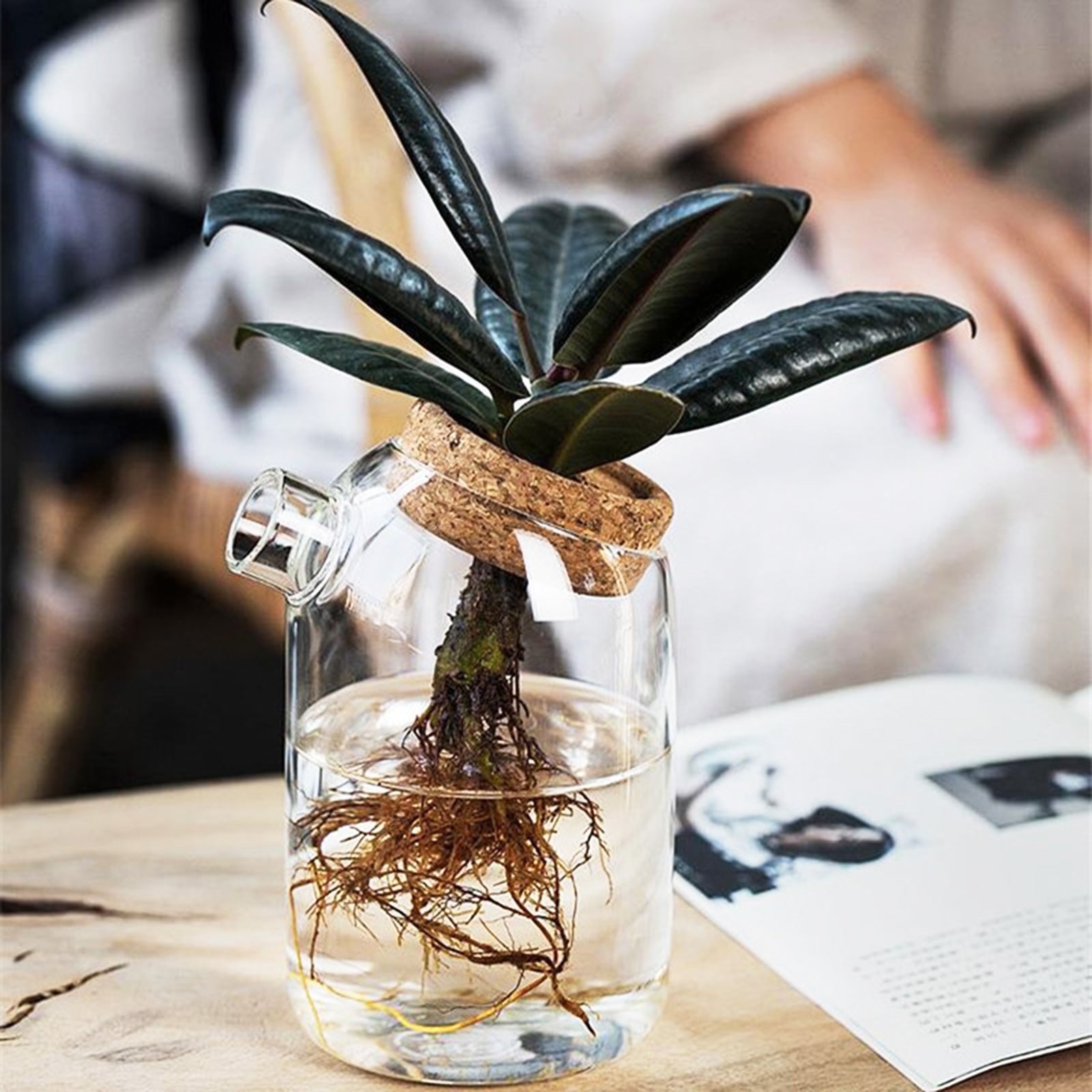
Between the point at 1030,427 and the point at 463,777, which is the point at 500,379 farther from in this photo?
the point at 1030,427

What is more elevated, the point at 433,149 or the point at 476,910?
the point at 433,149

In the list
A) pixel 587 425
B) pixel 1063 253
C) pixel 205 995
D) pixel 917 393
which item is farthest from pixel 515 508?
pixel 1063 253

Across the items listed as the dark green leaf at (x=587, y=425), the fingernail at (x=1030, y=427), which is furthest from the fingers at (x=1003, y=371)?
the dark green leaf at (x=587, y=425)

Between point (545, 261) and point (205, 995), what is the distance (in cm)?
25

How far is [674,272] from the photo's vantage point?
1.41 ft

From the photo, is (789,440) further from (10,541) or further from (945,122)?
(10,541)

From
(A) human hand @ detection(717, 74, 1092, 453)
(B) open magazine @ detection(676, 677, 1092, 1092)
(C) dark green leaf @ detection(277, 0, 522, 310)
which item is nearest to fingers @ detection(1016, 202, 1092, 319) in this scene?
(A) human hand @ detection(717, 74, 1092, 453)

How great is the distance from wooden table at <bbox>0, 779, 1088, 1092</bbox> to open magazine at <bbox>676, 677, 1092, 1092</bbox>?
0.01 meters

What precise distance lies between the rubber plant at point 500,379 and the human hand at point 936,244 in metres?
0.50

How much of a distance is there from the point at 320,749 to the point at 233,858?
0.56 feet

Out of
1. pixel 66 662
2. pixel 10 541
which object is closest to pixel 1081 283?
pixel 66 662

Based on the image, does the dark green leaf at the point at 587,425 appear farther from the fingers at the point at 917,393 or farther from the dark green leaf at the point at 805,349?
the fingers at the point at 917,393

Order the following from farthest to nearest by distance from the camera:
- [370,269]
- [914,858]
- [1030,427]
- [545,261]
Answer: [1030,427] < [914,858] < [545,261] < [370,269]

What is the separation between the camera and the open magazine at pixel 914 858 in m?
0.53
